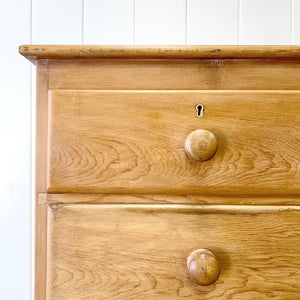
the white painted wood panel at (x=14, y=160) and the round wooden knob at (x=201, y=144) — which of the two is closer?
the round wooden knob at (x=201, y=144)

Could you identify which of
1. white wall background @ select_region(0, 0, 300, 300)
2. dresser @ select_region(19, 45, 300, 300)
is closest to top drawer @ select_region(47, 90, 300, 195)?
dresser @ select_region(19, 45, 300, 300)

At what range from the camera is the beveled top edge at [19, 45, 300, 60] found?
51 cm

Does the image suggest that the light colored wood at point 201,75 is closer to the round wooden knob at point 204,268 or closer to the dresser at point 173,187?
the dresser at point 173,187

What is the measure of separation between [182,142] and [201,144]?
0.11 feet

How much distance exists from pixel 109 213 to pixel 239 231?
191 mm

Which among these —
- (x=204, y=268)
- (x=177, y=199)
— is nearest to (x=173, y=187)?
(x=177, y=199)

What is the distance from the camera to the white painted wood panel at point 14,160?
102 cm

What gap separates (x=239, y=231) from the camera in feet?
1.70

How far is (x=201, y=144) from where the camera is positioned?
499mm

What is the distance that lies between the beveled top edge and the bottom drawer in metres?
0.22
